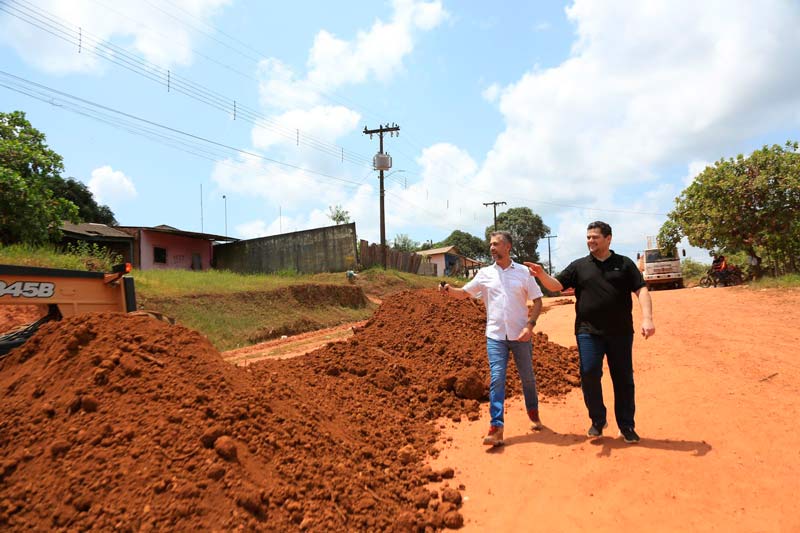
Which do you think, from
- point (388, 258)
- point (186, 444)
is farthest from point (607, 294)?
point (388, 258)

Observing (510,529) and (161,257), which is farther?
(161,257)

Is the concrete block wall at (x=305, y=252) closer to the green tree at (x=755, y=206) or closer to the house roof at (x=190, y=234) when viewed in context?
the house roof at (x=190, y=234)

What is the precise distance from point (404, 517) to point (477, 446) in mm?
1345

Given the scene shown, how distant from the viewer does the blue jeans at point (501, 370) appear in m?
4.12

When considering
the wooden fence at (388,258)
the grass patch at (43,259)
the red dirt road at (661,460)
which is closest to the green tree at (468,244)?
the wooden fence at (388,258)

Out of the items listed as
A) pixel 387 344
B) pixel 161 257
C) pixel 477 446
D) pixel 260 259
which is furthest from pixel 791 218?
pixel 161 257

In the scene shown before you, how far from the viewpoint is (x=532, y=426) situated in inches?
177

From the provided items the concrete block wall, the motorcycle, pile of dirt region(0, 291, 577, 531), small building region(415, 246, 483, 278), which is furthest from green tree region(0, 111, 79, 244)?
small building region(415, 246, 483, 278)

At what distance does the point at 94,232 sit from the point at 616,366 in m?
23.5

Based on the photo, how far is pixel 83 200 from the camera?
106 feet

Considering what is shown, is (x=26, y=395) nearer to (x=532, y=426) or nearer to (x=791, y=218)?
(x=532, y=426)

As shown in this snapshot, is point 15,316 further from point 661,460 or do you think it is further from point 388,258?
point 388,258

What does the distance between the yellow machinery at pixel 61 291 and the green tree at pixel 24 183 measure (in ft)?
28.5

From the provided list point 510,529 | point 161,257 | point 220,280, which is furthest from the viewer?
Result: point 161,257
